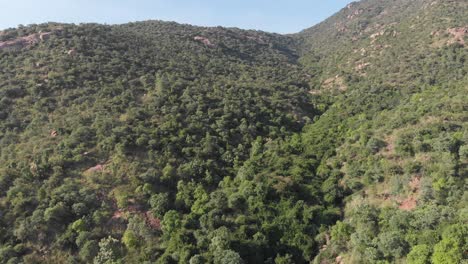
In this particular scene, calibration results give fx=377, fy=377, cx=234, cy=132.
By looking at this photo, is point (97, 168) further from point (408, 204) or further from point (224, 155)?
point (408, 204)

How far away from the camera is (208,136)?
5075 centimetres

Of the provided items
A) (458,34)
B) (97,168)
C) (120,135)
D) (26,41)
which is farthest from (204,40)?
(97,168)

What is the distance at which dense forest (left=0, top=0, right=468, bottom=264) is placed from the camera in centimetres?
3275

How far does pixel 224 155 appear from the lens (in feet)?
159

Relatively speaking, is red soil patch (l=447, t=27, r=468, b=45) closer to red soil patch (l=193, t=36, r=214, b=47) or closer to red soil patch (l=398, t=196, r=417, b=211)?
red soil patch (l=398, t=196, r=417, b=211)

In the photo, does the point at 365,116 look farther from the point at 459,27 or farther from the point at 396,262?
the point at 459,27

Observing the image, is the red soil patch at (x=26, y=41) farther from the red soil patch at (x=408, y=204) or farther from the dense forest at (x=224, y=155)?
the red soil patch at (x=408, y=204)

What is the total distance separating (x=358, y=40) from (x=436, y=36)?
24.3 meters

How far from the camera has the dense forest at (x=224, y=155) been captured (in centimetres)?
3275

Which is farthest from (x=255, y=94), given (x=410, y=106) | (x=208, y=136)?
(x=410, y=106)

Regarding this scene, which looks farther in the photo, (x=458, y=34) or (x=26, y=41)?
(x=458, y=34)

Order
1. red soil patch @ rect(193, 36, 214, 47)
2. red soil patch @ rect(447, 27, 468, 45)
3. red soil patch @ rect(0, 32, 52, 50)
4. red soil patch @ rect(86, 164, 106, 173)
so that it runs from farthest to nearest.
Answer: red soil patch @ rect(193, 36, 214, 47) → red soil patch @ rect(447, 27, 468, 45) → red soil patch @ rect(0, 32, 52, 50) → red soil patch @ rect(86, 164, 106, 173)

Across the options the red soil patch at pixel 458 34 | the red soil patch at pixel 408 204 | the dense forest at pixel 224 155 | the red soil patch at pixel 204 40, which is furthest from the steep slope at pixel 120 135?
the red soil patch at pixel 458 34

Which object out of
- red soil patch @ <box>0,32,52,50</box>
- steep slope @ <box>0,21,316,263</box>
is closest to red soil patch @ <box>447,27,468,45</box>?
steep slope @ <box>0,21,316,263</box>
